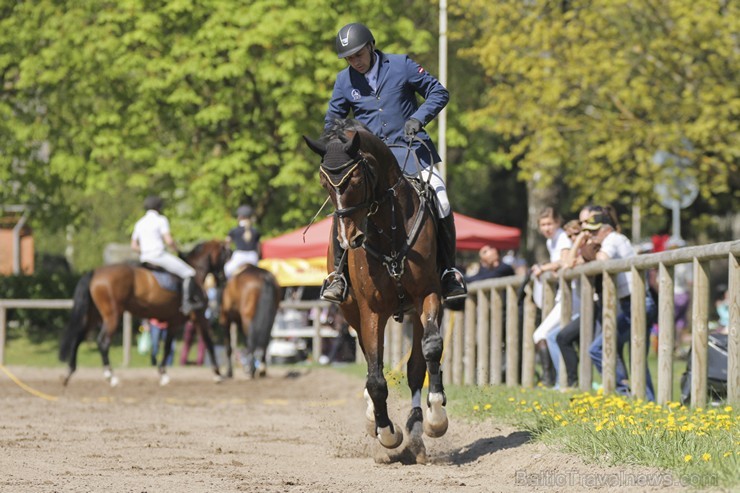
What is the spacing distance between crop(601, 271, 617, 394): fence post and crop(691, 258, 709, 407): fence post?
79.3 inches

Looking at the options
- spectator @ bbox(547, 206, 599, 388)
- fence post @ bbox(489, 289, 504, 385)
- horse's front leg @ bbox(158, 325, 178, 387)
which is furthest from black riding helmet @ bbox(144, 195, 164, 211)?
spectator @ bbox(547, 206, 599, 388)

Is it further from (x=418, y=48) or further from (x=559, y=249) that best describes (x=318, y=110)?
(x=559, y=249)

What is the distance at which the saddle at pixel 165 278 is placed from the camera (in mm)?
21188

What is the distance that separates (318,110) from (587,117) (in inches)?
314

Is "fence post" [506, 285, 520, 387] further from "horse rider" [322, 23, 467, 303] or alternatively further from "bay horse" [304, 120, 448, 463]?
"bay horse" [304, 120, 448, 463]

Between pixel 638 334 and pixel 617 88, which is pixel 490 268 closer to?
pixel 638 334

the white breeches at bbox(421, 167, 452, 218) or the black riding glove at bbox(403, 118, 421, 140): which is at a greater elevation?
the black riding glove at bbox(403, 118, 421, 140)

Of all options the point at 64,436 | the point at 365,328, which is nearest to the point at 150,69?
the point at 64,436

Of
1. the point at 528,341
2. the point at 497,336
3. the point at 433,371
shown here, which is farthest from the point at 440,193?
the point at 497,336

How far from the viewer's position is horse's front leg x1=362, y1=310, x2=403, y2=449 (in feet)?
31.2

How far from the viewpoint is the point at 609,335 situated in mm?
12633

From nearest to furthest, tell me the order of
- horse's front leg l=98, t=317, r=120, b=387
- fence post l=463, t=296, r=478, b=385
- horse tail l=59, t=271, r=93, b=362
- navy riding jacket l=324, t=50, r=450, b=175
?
navy riding jacket l=324, t=50, r=450, b=175
fence post l=463, t=296, r=478, b=385
horse tail l=59, t=271, r=93, b=362
horse's front leg l=98, t=317, r=120, b=387

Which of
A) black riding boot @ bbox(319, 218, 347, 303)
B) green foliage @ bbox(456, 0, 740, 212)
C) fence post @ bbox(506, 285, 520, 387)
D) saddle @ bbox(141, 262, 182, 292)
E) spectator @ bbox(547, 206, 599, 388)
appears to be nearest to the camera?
black riding boot @ bbox(319, 218, 347, 303)

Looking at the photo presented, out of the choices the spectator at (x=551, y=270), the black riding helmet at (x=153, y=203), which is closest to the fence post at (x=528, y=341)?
the spectator at (x=551, y=270)
